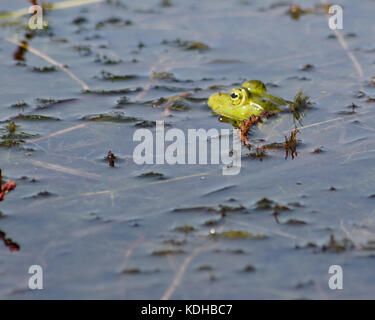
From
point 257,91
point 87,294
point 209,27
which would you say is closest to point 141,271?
point 87,294

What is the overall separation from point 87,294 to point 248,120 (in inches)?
115

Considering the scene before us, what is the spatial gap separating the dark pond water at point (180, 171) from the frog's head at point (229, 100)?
122 mm

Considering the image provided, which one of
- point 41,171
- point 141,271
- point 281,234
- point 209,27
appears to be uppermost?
point 209,27

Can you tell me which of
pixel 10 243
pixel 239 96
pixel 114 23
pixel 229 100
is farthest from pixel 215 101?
pixel 114 23

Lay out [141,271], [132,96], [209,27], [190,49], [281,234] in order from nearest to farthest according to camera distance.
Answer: [141,271] → [281,234] → [132,96] → [190,49] → [209,27]

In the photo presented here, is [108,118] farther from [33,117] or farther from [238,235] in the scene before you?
[238,235]

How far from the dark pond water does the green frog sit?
158mm

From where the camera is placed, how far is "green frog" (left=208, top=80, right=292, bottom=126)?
6348mm

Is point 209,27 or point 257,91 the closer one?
point 257,91

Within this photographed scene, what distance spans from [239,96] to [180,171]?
4.83 feet

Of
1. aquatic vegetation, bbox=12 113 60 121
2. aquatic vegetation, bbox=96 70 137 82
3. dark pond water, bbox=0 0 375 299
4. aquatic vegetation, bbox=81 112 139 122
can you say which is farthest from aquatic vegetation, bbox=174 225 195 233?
aquatic vegetation, bbox=96 70 137 82

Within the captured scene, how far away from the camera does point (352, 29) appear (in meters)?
8.72
